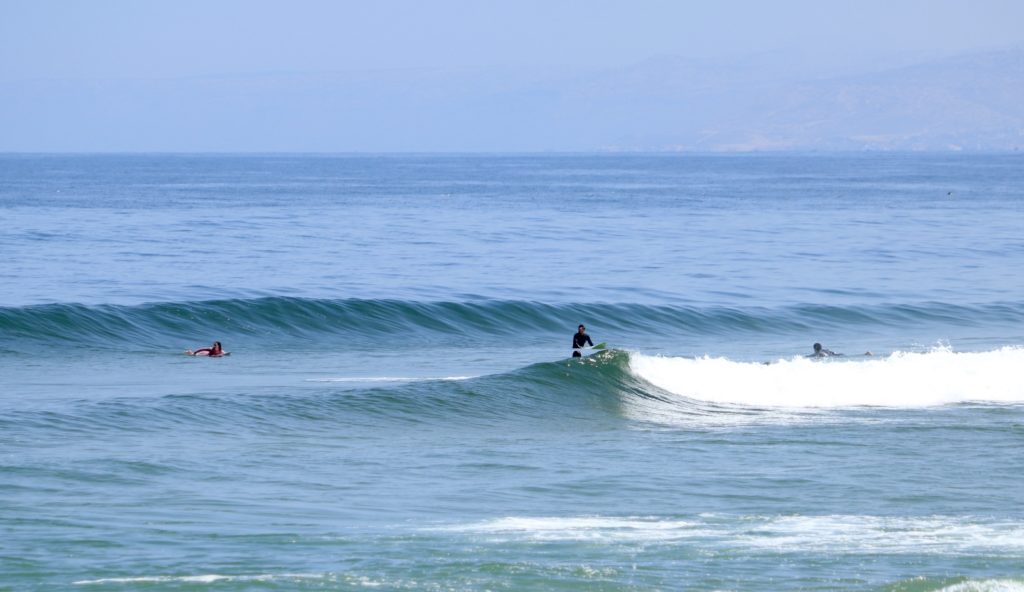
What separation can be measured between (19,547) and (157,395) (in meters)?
11.8

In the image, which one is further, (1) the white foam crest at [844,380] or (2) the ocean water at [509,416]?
(1) the white foam crest at [844,380]

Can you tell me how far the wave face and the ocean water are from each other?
5.0 inches

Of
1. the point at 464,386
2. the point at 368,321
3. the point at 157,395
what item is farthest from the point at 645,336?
the point at 157,395

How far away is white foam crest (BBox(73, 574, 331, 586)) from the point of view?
1339cm

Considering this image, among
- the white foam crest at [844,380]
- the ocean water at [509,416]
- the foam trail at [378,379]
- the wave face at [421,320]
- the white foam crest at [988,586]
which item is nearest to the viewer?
the white foam crest at [988,586]

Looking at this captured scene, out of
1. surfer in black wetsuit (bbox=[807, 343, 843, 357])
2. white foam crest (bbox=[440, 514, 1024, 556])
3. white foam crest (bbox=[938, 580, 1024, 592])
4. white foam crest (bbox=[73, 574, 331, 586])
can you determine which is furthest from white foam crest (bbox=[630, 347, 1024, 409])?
white foam crest (bbox=[73, 574, 331, 586])

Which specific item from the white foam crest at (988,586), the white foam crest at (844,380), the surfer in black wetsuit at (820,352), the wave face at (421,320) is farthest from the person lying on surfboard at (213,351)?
the white foam crest at (988,586)

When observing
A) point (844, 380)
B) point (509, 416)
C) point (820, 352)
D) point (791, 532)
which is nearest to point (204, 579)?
point (791, 532)

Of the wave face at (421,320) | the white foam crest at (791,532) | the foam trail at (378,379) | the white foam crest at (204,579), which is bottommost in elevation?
the white foam crest at (204,579)

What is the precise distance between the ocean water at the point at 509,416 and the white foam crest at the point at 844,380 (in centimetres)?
9

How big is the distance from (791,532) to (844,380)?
14219mm

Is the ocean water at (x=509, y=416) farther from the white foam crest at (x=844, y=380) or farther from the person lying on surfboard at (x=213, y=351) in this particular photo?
the person lying on surfboard at (x=213, y=351)

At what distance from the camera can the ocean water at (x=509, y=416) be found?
14.5 m

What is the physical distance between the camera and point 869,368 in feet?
99.5
